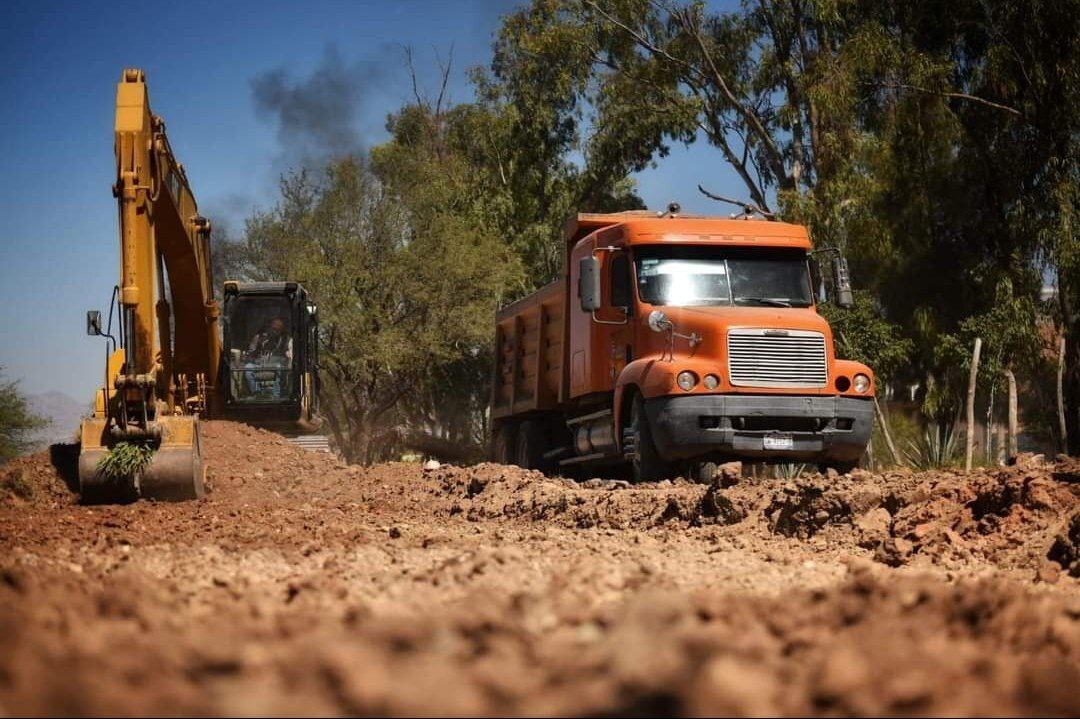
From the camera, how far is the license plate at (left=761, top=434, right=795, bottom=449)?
1526 centimetres

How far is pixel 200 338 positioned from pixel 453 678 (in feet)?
59.3

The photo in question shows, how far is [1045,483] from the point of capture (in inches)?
414

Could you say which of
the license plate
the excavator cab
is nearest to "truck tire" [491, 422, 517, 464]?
the excavator cab

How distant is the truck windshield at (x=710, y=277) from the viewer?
1603cm

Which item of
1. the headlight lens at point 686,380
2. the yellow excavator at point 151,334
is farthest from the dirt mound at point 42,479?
the headlight lens at point 686,380

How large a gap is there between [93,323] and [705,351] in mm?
6610

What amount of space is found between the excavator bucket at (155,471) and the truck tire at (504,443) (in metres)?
7.72

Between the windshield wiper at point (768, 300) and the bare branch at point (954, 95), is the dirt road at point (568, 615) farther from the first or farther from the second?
the bare branch at point (954, 95)

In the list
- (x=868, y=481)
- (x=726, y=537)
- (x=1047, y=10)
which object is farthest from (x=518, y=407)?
(x=1047, y=10)

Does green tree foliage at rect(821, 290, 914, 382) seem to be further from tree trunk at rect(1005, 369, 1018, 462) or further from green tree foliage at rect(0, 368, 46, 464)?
green tree foliage at rect(0, 368, 46, 464)

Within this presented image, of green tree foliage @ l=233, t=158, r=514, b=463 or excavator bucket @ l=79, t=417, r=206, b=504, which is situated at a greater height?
green tree foliage @ l=233, t=158, r=514, b=463

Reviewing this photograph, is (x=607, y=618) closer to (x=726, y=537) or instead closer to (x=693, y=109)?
(x=726, y=537)

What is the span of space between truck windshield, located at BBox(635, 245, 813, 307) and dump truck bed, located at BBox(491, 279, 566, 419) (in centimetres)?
261

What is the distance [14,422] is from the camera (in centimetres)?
3791
